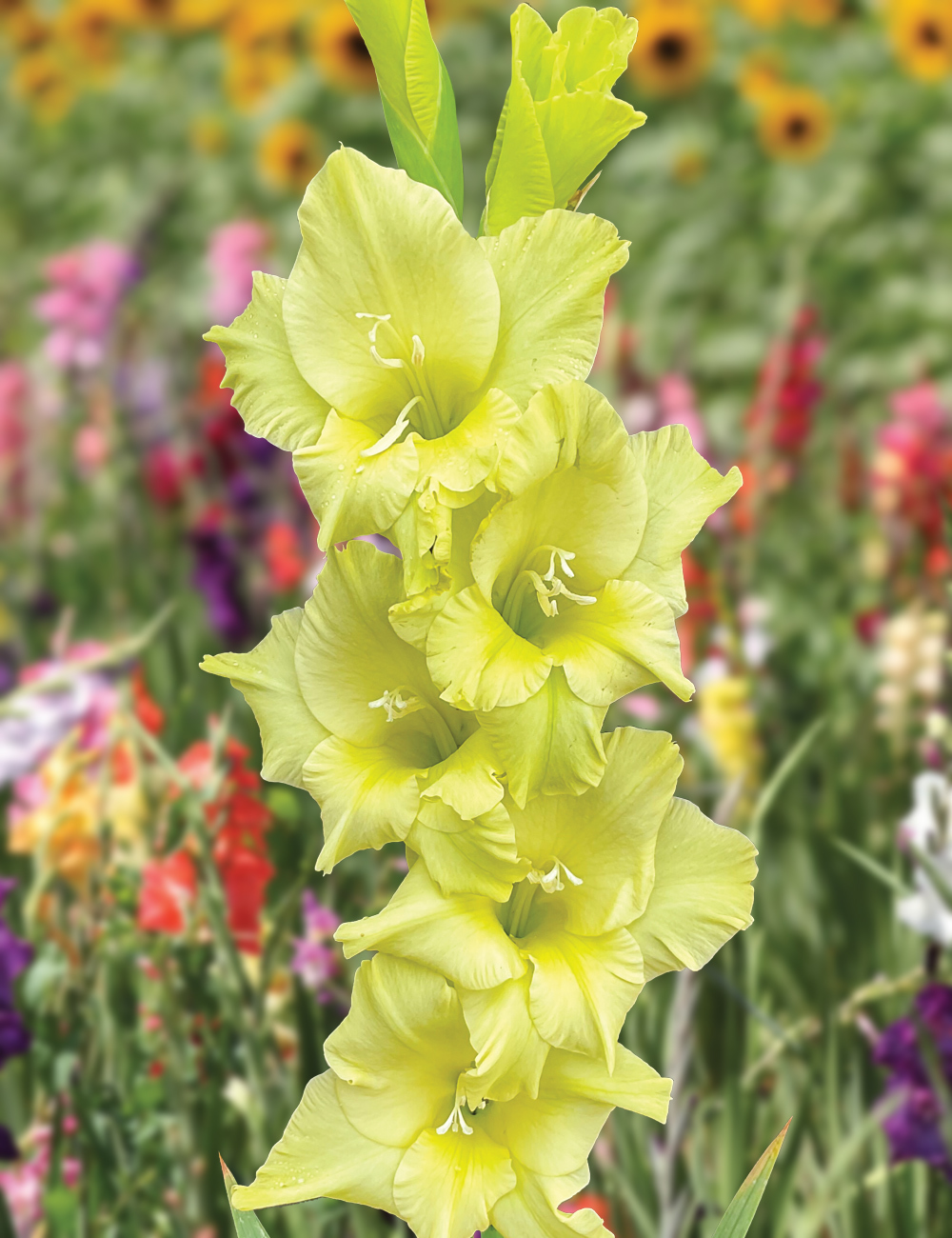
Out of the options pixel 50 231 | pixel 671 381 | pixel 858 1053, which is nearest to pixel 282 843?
pixel 858 1053

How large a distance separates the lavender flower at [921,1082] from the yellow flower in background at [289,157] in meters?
4.68

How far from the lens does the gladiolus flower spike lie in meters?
0.90

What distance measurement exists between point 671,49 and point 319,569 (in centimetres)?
467

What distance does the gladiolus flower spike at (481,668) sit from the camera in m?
0.90

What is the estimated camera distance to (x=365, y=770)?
957mm

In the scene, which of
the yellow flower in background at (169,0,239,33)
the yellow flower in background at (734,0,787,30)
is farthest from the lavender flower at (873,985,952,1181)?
the yellow flower in background at (169,0,239,33)

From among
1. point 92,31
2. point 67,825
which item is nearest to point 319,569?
point 67,825

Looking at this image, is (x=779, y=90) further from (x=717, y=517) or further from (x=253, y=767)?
(x=253, y=767)

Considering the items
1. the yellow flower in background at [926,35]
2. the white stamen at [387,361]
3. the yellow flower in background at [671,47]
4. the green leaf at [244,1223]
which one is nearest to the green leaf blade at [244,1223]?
the green leaf at [244,1223]

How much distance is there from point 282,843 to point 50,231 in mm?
5852

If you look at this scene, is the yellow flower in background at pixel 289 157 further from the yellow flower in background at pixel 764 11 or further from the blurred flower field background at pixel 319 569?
the yellow flower in background at pixel 764 11

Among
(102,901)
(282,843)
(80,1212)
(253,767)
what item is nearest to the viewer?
(80,1212)

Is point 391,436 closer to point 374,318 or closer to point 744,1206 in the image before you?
point 374,318

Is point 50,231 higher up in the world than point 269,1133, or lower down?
lower down
